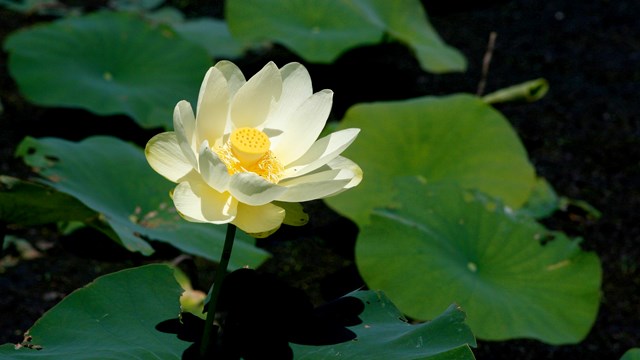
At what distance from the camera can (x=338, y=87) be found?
307 centimetres

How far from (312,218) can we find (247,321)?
1310 millimetres

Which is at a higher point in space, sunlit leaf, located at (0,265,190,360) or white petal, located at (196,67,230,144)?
white petal, located at (196,67,230,144)

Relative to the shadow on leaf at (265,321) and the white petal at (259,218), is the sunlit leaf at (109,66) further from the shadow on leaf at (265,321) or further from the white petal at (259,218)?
the white petal at (259,218)

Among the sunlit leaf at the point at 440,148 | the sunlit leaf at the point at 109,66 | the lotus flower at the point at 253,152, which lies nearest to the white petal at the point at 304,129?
the lotus flower at the point at 253,152

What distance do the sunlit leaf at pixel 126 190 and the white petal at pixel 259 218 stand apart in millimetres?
800

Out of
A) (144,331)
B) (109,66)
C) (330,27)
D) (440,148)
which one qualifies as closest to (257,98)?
(144,331)

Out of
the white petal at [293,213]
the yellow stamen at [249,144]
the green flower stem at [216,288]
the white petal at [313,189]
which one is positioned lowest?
the green flower stem at [216,288]

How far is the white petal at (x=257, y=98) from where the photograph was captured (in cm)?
108

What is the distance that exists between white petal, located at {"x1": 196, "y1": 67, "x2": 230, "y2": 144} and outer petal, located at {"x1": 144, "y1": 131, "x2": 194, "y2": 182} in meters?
0.04

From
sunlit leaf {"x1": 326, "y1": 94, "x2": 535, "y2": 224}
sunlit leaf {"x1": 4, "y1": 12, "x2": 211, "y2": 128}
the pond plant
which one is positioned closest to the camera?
the pond plant

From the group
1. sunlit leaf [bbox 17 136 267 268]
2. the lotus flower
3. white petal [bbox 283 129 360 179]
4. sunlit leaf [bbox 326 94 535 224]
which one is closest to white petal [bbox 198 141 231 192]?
the lotus flower

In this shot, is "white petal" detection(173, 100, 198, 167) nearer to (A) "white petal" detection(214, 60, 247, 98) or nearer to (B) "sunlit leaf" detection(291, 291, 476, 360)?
(A) "white petal" detection(214, 60, 247, 98)

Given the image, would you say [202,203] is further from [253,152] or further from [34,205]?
[34,205]

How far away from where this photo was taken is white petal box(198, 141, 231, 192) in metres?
0.94
